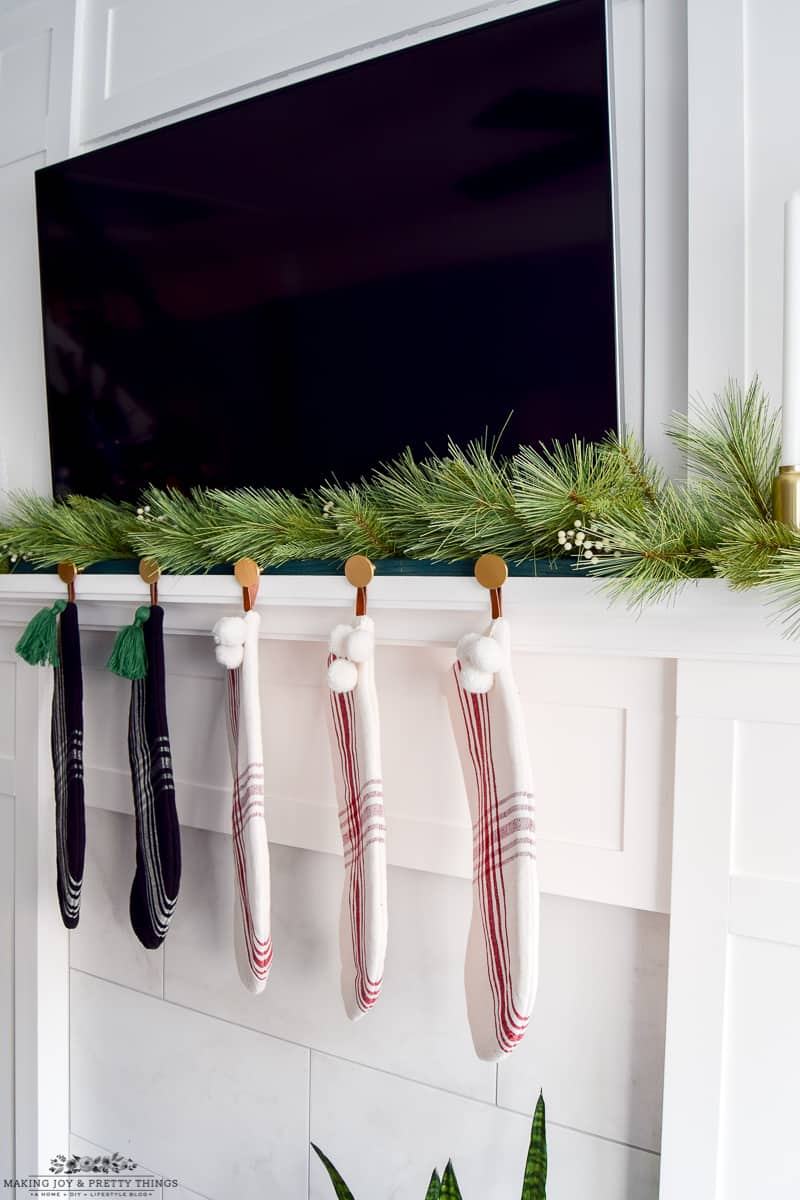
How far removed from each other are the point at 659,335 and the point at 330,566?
0.45 metres

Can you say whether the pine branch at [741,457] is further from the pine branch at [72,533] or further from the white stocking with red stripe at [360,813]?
the pine branch at [72,533]

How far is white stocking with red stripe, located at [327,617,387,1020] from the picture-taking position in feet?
3.08

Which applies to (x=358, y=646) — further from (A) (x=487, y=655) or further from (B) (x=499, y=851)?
(B) (x=499, y=851)

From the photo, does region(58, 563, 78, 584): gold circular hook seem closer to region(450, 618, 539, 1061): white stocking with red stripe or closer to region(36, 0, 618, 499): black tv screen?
region(36, 0, 618, 499): black tv screen

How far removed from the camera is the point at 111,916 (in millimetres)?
1422

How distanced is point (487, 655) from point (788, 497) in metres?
0.31

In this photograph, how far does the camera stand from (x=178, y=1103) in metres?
1.33

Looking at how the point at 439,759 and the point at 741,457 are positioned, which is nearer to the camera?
the point at 741,457

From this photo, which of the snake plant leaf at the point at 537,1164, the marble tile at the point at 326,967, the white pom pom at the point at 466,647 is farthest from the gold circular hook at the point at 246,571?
the snake plant leaf at the point at 537,1164

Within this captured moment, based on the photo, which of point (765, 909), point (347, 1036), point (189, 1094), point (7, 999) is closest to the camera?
point (765, 909)

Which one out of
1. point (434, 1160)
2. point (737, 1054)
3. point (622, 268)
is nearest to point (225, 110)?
point (622, 268)

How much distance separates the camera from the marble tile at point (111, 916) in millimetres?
1390

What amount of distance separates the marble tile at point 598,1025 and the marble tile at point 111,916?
25.9 inches

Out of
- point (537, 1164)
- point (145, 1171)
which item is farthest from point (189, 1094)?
point (537, 1164)
